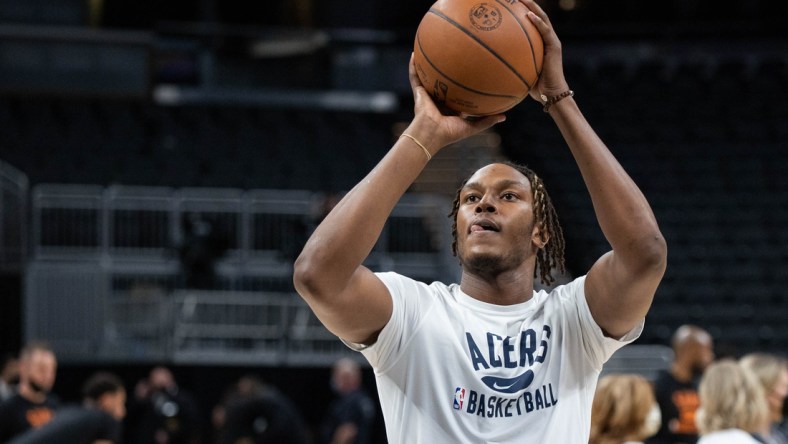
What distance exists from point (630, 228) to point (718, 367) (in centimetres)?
295

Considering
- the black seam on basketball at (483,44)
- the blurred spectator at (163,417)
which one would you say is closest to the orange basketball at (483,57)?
the black seam on basketball at (483,44)

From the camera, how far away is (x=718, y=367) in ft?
17.6

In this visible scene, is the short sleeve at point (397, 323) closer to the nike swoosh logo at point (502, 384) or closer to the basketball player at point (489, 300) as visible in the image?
the basketball player at point (489, 300)

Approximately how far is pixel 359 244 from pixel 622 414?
2.57 meters

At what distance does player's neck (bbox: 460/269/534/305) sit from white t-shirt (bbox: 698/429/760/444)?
95.6 inches

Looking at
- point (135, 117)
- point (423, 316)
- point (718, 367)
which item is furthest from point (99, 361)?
point (423, 316)

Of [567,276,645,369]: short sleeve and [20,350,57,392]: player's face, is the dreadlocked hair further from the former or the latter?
[20,350,57,392]: player's face

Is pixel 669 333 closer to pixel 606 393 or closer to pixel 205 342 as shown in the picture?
pixel 205 342

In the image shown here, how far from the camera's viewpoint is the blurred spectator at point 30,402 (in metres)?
8.16

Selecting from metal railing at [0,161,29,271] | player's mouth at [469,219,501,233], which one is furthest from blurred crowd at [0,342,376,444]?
player's mouth at [469,219,501,233]

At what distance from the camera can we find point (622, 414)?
4793 mm

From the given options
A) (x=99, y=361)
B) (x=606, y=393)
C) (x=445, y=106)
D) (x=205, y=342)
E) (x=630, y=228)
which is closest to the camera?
(x=630, y=228)

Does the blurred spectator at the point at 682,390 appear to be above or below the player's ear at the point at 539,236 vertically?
below

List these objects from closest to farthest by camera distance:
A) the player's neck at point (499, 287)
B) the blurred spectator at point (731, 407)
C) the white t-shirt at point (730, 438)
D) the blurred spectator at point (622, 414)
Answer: the player's neck at point (499, 287) → the blurred spectator at point (622, 414) → the white t-shirt at point (730, 438) → the blurred spectator at point (731, 407)
